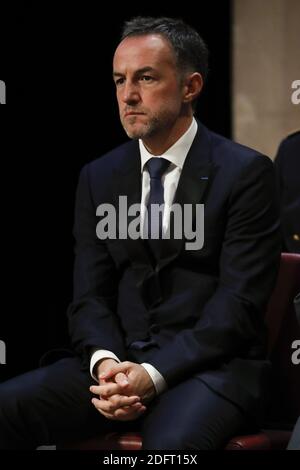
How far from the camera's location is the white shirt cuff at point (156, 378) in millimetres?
2541

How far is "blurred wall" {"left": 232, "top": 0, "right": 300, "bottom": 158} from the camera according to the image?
4.04 meters

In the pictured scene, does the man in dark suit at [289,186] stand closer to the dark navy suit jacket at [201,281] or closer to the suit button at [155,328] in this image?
the dark navy suit jacket at [201,281]

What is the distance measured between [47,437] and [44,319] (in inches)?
47.5

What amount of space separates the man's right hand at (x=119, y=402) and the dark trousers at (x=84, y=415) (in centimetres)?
4

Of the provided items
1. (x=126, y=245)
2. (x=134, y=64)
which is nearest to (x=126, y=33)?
(x=134, y=64)

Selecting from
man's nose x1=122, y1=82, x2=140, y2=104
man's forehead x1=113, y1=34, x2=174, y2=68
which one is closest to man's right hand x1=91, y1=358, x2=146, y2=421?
man's nose x1=122, y1=82, x2=140, y2=104

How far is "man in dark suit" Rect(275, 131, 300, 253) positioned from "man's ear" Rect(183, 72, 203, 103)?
0.80m

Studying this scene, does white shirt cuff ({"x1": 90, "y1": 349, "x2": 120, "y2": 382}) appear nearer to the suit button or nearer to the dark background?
the suit button

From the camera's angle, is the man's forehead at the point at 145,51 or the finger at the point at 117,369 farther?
the man's forehead at the point at 145,51

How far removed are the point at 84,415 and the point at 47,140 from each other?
1.41m

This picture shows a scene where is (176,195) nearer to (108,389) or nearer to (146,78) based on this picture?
(146,78)

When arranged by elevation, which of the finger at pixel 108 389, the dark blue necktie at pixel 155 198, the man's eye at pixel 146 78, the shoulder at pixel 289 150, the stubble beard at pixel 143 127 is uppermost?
the man's eye at pixel 146 78

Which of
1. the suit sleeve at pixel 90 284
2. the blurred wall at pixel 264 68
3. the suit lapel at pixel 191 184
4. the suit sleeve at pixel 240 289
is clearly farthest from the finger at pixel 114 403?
the blurred wall at pixel 264 68

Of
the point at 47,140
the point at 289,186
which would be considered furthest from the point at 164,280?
the point at 47,140
